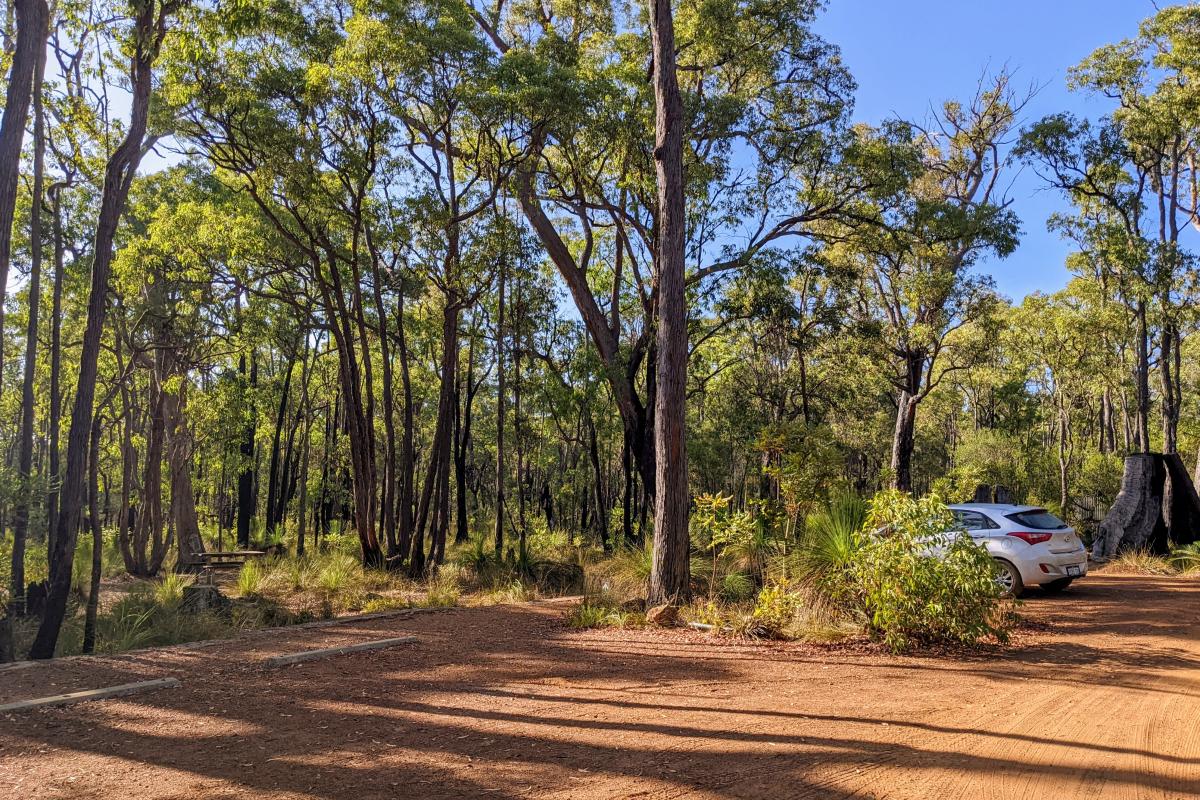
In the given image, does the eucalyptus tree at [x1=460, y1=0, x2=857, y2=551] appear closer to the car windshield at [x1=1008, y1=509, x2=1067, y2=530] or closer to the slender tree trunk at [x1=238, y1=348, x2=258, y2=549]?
the car windshield at [x1=1008, y1=509, x2=1067, y2=530]

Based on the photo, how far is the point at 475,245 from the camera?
56.4 ft

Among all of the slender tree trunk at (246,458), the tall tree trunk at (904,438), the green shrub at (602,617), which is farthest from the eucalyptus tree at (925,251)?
the slender tree trunk at (246,458)

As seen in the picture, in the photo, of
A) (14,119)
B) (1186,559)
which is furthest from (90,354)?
(1186,559)

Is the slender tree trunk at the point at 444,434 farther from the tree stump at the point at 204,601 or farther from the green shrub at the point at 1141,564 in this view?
the green shrub at the point at 1141,564

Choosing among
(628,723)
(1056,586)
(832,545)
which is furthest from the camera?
(1056,586)

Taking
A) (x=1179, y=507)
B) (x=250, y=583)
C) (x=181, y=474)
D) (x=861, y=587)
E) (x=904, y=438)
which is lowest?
(x=250, y=583)

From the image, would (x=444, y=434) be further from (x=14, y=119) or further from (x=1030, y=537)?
(x=1030, y=537)

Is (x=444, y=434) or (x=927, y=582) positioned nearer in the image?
(x=927, y=582)

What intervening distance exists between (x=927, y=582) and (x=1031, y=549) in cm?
498

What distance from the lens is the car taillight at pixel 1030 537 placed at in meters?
10.9

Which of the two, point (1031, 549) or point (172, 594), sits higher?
point (1031, 549)

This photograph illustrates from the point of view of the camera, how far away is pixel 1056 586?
11242mm

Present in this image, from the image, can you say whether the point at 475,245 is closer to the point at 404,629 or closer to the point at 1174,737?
the point at 404,629

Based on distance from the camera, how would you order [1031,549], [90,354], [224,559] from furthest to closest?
[224,559], [1031,549], [90,354]
